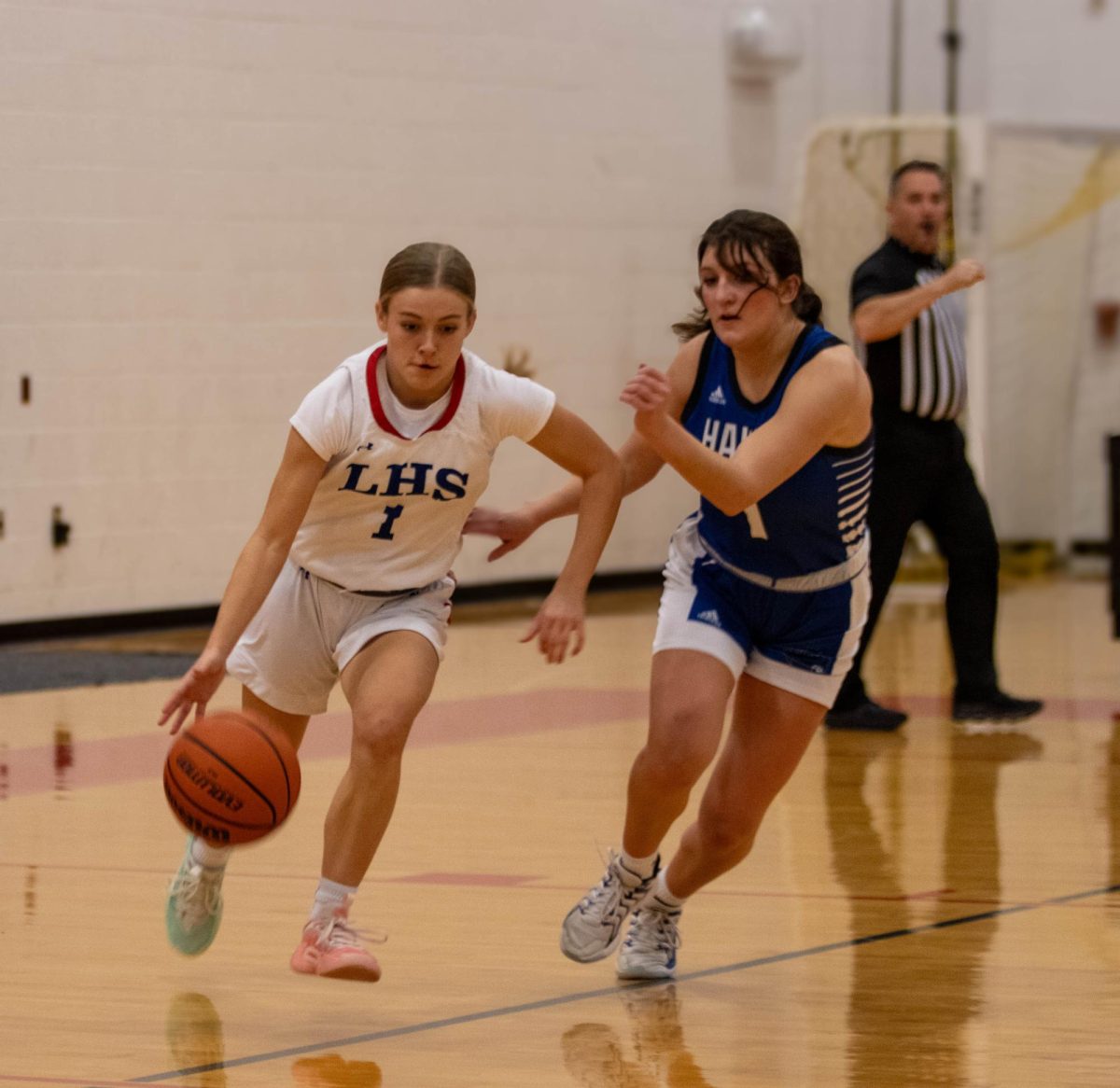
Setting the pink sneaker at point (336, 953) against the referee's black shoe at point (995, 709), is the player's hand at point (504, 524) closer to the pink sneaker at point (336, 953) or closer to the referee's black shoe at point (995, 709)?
the pink sneaker at point (336, 953)

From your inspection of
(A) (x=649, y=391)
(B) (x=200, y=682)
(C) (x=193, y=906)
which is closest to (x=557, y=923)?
(C) (x=193, y=906)

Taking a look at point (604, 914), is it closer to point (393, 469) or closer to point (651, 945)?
point (651, 945)

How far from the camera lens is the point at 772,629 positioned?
472 cm

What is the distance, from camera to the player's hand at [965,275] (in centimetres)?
725

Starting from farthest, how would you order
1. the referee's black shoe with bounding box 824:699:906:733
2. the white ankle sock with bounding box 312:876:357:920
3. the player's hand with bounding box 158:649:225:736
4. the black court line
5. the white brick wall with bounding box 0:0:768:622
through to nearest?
the white brick wall with bounding box 0:0:768:622 < the referee's black shoe with bounding box 824:699:906:733 < the white ankle sock with bounding box 312:876:357:920 < the player's hand with bounding box 158:649:225:736 < the black court line

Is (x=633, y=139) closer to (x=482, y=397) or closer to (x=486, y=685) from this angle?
(x=486, y=685)

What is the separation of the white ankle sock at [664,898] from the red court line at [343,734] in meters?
2.68

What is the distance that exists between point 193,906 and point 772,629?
4.17 ft

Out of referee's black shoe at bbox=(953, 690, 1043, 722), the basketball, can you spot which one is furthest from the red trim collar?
referee's black shoe at bbox=(953, 690, 1043, 722)

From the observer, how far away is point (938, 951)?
5.02 metres

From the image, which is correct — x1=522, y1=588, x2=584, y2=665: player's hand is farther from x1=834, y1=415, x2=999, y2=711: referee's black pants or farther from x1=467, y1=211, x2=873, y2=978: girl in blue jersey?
x1=834, y1=415, x2=999, y2=711: referee's black pants

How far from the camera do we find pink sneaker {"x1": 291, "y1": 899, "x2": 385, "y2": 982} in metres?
4.37

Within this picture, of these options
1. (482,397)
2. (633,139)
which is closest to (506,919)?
(482,397)

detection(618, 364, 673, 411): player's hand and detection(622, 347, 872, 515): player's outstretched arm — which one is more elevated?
detection(618, 364, 673, 411): player's hand
